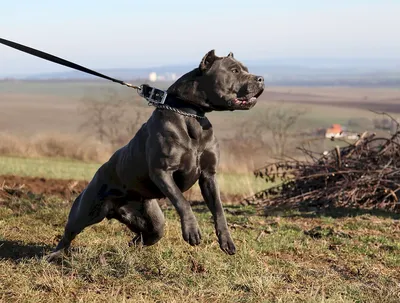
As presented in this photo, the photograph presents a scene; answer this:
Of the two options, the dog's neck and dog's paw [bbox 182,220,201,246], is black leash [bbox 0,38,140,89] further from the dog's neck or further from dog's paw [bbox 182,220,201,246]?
dog's paw [bbox 182,220,201,246]

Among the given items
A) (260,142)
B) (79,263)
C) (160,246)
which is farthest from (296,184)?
(260,142)

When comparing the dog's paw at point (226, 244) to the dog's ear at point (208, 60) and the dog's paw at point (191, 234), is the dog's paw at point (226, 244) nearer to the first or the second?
the dog's paw at point (191, 234)

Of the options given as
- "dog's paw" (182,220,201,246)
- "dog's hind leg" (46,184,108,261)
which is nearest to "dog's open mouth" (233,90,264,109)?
"dog's paw" (182,220,201,246)

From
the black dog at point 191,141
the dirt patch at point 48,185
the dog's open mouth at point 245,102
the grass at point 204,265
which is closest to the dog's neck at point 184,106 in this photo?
the black dog at point 191,141

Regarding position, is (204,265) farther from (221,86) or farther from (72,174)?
(72,174)

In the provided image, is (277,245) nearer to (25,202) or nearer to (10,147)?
(25,202)

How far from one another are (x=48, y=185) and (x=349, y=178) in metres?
5.05

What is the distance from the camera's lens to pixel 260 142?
21.1 m

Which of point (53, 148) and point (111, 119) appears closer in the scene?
point (53, 148)

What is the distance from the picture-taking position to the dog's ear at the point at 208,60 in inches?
182

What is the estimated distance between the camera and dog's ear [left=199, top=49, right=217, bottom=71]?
4.62m

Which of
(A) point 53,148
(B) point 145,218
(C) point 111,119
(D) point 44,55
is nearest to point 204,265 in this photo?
(B) point 145,218

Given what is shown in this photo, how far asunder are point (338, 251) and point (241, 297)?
2107mm

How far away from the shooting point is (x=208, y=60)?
4.66 m
